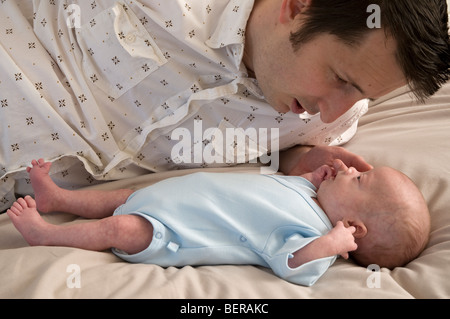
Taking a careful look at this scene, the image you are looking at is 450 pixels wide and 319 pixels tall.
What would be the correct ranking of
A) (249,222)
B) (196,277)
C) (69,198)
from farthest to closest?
(69,198) → (249,222) → (196,277)

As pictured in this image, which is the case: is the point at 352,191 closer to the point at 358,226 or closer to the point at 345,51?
the point at 358,226

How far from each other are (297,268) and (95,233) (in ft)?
1.36

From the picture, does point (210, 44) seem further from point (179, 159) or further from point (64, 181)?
point (64, 181)

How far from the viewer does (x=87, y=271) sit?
32.1 inches

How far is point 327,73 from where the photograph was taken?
3.21ft

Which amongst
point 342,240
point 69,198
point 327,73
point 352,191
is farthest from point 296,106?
point 69,198

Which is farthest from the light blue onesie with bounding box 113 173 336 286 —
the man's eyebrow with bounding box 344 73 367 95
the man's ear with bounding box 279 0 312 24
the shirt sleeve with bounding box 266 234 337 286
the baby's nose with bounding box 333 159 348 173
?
the man's ear with bounding box 279 0 312 24

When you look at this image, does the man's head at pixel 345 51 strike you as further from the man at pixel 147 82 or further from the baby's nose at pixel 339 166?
the baby's nose at pixel 339 166

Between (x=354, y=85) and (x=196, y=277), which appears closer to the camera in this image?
(x=196, y=277)

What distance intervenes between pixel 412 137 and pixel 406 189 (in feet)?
1.29

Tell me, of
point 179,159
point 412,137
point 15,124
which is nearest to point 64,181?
point 15,124

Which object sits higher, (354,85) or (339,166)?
(354,85)

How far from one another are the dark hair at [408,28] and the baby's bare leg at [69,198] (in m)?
0.61

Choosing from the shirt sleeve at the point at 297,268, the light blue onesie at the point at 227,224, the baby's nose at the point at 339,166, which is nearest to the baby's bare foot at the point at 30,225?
the light blue onesie at the point at 227,224
